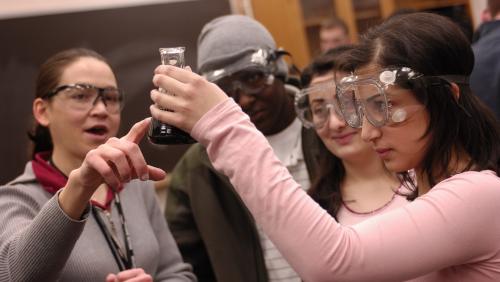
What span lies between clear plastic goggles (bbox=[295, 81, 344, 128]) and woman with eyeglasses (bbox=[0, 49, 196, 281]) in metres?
0.67

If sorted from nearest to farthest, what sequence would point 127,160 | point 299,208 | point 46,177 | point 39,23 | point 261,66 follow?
point 299,208 < point 127,160 < point 46,177 < point 261,66 < point 39,23

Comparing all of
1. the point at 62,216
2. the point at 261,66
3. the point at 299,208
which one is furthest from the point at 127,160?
the point at 261,66

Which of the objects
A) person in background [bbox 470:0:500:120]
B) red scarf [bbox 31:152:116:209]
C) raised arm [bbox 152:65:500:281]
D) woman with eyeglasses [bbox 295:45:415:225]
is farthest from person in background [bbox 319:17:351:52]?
raised arm [bbox 152:65:500:281]

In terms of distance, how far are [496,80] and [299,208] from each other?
5.31 ft

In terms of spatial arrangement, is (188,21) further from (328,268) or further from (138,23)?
(328,268)

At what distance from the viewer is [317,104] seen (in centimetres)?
210

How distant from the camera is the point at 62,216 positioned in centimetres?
137

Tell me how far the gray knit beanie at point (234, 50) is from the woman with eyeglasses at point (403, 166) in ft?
3.46

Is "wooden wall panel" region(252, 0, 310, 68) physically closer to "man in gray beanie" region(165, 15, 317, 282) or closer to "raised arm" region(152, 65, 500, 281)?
"man in gray beanie" region(165, 15, 317, 282)

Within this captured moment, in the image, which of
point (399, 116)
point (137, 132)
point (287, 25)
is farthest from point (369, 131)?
point (287, 25)

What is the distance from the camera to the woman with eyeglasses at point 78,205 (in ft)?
4.55

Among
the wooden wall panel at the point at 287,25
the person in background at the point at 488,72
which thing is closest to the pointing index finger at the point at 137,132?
the person in background at the point at 488,72

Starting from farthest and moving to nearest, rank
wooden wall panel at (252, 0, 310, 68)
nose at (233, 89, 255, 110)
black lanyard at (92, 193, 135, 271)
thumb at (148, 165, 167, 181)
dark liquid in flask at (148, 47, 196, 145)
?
1. wooden wall panel at (252, 0, 310, 68)
2. nose at (233, 89, 255, 110)
3. black lanyard at (92, 193, 135, 271)
4. thumb at (148, 165, 167, 181)
5. dark liquid in flask at (148, 47, 196, 145)

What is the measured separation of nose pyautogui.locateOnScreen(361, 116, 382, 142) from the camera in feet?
4.06
